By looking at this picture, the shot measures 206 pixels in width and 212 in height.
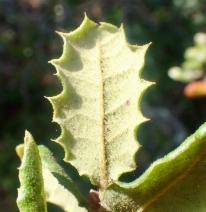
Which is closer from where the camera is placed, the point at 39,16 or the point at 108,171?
the point at 108,171

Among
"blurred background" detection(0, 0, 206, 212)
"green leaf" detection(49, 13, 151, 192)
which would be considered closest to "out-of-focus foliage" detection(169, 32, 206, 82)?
"blurred background" detection(0, 0, 206, 212)

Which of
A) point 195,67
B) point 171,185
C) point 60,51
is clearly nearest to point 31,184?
point 171,185

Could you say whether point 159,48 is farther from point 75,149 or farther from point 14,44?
point 75,149

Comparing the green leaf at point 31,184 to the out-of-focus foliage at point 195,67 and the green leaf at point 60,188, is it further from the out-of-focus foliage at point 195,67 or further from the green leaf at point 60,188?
the out-of-focus foliage at point 195,67

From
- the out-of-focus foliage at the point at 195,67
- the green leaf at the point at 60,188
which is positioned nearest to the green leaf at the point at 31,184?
the green leaf at the point at 60,188

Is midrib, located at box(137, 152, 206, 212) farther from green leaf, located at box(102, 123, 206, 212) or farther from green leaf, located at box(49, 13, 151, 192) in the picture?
green leaf, located at box(49, 13, 151, 192)

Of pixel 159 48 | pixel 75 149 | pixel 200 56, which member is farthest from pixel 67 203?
pixel 159 48

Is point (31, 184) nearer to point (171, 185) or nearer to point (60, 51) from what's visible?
point (171, 185)

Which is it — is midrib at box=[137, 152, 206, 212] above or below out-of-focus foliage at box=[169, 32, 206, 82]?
above
